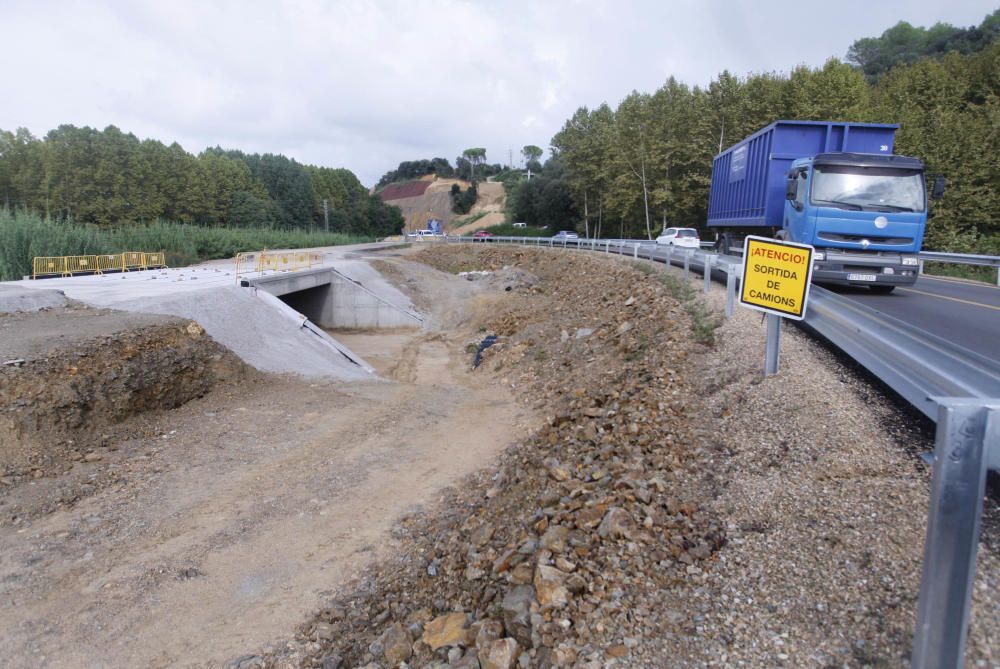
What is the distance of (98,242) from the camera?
30031 mm

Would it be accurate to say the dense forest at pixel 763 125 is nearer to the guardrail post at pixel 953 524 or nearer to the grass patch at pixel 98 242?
the guardrail post at pixel 953 524

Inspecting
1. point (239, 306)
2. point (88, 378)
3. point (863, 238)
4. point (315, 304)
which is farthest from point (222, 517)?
point (315, 304)

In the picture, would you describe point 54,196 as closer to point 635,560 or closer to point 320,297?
point 320,297

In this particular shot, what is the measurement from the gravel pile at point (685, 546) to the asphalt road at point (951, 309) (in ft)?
8.05

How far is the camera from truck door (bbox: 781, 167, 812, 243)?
12.5 m

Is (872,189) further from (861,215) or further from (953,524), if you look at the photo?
(953,524)

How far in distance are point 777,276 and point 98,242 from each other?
Answer: 107ft

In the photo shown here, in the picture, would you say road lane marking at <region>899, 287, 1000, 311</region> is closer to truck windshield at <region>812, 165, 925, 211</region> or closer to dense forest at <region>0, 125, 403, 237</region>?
truck windshield at <region>812, 165, 925, 211</region>

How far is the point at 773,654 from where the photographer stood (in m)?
3.24

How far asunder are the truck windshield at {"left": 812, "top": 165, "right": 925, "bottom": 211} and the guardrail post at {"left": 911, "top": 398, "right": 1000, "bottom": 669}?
11.4m

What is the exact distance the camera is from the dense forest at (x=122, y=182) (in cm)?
5603

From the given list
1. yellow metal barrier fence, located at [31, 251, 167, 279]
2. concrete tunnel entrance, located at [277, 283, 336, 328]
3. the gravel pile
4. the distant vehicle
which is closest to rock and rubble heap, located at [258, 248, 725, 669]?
the gravel pile

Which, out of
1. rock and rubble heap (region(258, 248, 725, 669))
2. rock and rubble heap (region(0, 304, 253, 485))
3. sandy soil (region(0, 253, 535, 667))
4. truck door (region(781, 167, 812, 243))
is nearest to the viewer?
rock and rubble heap (region(258, 248, 725, 669))

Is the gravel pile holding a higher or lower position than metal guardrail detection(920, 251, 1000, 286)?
lower
